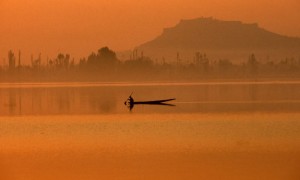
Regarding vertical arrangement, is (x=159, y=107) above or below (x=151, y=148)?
above

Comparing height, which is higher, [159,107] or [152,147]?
[159,107]

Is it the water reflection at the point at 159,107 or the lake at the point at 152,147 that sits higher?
the water reflection at the point at 159,107

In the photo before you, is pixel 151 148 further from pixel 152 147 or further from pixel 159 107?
pixel 159 107

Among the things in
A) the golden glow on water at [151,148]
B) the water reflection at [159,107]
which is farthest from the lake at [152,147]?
the water reflection at [159,107]

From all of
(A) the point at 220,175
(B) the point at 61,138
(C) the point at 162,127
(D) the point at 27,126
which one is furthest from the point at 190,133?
(A) the point at 220,175

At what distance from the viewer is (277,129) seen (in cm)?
2352

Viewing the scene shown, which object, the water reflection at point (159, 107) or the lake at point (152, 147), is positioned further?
the water reflection at point (159, 107)

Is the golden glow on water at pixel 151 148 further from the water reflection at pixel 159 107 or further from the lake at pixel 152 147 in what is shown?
the water reflection at pixel 159 107

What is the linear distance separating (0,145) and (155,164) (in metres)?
6.55

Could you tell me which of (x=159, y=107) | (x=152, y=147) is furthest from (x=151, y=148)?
(x=159, y=107)

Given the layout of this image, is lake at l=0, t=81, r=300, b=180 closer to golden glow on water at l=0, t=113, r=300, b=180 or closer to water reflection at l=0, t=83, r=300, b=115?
golden glow on water at l=0, t=113, r=300, b=180

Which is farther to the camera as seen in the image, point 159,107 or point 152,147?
point 159,107

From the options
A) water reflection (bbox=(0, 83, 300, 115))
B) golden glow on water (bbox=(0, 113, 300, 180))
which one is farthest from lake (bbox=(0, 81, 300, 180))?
water reflection (bbox=(0, 83, 300, 115))

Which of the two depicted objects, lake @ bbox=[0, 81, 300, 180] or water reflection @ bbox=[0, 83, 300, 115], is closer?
lake @ bbox=[0, 81, 300, 180]
